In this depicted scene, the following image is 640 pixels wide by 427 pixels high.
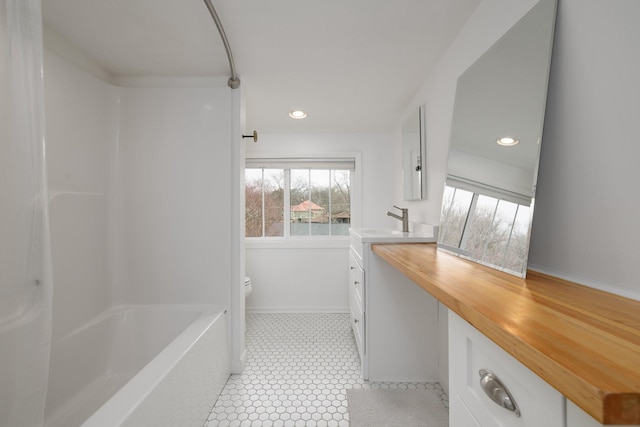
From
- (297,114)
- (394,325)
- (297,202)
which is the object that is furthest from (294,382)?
(297,114)

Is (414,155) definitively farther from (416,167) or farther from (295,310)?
(295,310)

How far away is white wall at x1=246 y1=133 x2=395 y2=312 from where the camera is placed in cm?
300

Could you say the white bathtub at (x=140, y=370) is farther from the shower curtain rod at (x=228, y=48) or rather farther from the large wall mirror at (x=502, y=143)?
the shower curtain rod at (x=228, y=48)

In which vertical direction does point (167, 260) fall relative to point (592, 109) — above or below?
below

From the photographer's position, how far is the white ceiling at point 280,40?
4.19 ft

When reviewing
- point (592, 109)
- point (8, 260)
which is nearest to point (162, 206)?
→ point (8, 260)

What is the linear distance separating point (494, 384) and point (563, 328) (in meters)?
0.19

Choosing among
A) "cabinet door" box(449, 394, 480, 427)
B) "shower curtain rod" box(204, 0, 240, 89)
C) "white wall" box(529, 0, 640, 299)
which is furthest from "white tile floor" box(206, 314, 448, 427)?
"shower curtain rod" box(204, 0, 240, 89)

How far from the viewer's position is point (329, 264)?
3.02 m

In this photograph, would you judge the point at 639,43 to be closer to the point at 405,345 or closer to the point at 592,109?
the point at 592,109

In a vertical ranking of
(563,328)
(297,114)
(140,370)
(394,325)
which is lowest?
(140,370)

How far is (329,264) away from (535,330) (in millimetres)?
2569

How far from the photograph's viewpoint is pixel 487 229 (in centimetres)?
108

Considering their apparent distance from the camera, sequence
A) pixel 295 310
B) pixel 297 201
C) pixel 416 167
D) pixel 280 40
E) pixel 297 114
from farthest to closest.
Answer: pixel 297 201 → pixel 295 310 → pixel 297 114 → pixel 416 167 → pixel 280 40
